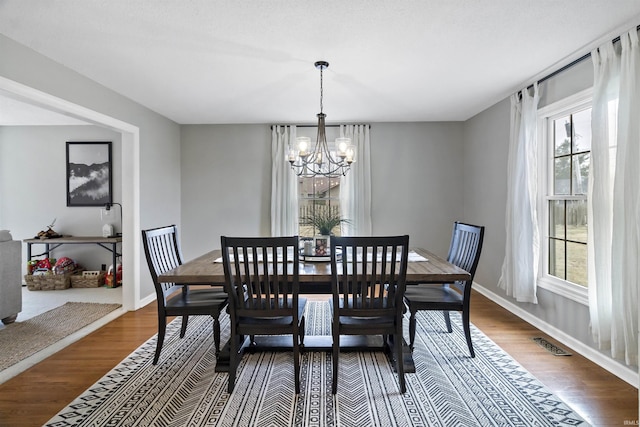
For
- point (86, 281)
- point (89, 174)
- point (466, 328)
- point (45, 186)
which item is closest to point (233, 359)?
point (466, 328)

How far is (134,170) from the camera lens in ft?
12.4

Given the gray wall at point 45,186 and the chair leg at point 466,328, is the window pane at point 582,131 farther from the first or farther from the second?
the gray wall at point 45,186

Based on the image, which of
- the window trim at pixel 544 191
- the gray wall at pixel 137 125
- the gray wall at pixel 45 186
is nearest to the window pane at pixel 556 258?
the window trim at pixel 544 191

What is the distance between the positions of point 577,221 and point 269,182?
3.66 m

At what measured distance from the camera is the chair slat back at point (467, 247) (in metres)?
2.55

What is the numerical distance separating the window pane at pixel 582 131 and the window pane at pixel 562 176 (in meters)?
0.16

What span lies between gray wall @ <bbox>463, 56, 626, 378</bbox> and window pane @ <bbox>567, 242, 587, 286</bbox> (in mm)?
196

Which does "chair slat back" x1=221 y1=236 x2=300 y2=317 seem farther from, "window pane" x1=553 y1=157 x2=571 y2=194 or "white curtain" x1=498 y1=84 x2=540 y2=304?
"window pane" x1=553 y1=157 x2=571 y2=194

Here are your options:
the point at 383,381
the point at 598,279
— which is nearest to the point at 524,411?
the point at 383,381

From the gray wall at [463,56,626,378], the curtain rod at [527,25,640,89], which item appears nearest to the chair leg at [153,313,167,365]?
the gray wall at [463,56,626,378]

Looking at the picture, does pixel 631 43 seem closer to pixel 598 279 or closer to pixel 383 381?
pixel 598 279

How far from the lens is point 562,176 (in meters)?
3.05

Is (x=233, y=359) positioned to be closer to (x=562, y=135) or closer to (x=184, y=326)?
(x=184, y=326)

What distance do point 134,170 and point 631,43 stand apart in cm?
443
